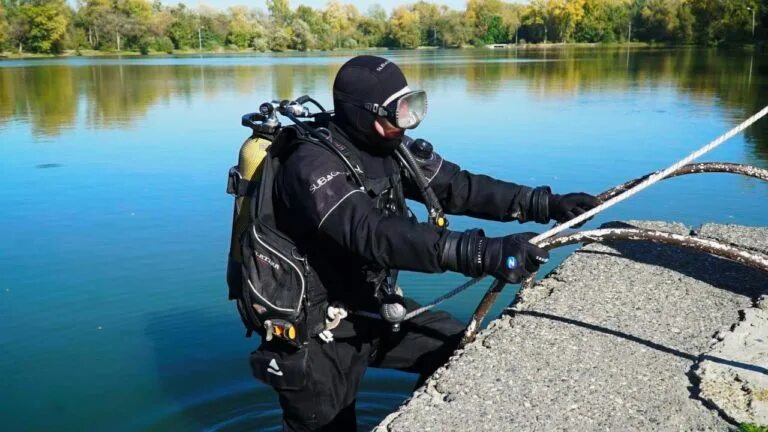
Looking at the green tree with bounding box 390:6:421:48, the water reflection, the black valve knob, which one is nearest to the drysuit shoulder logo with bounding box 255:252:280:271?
the black valve knob

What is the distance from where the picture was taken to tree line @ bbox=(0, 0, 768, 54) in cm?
8269

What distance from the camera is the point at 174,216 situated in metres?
9.78

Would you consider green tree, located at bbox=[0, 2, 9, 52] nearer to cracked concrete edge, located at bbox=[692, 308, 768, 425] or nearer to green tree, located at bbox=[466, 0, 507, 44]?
green tree, located at bbox=[466, 0, 507, 44]

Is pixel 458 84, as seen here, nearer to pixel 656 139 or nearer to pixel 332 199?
pixel 656 139

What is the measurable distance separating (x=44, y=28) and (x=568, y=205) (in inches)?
3528

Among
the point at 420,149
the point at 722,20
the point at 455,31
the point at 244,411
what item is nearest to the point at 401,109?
the point at 420,149

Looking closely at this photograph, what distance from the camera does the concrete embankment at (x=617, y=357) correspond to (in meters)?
3.31

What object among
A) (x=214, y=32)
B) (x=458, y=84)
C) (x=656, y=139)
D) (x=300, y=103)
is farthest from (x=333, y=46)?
(x=300, y=103)

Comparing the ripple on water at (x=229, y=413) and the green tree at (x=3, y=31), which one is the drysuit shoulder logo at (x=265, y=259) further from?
the green tree at (x=3, y=31)

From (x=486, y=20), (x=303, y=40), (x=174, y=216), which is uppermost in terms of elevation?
(x=486, y=20)

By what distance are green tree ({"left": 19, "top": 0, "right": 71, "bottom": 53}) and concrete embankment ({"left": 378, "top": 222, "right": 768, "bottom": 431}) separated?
287ft

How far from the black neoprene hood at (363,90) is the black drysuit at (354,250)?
0.37ft

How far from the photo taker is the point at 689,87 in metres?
25.1

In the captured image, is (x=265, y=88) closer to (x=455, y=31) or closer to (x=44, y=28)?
(x=44, y=28)
